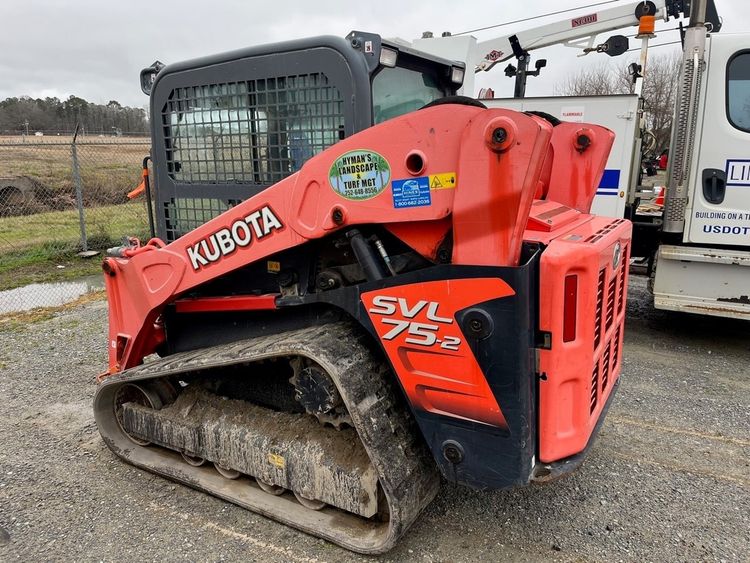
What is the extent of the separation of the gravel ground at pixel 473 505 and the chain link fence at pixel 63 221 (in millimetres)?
3895

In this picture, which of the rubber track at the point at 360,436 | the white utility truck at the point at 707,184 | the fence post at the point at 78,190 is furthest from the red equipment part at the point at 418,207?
the fence post at the point at 78,190

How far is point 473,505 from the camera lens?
3.07 m

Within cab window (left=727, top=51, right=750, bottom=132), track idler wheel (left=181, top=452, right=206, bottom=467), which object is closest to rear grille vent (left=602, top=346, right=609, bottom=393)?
track idler wheel (left=181, top=452, right=206, bottom=467)

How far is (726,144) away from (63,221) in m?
12.0

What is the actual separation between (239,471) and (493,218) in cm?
193

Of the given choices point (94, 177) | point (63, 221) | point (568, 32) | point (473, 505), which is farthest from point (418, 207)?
point (94, 177)

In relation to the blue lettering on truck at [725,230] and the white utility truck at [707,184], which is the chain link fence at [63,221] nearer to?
the white utility truck at [707,184]

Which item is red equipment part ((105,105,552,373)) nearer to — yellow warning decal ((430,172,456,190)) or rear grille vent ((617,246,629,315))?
yellow warning decal ((430,172,456,190))

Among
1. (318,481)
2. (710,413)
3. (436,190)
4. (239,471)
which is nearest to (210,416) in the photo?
(239,471)

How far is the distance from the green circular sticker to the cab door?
413cm

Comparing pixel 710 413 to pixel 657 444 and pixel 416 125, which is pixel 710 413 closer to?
pixel 657 444

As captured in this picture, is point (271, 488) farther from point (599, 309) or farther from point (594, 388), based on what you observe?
point (599, 309)

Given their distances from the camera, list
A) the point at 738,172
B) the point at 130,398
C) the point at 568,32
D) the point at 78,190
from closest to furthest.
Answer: the point at 130,398, the point at 738,172, the point at 568,32, the point at 78,190

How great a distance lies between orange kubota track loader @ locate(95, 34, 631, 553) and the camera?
2193mm
